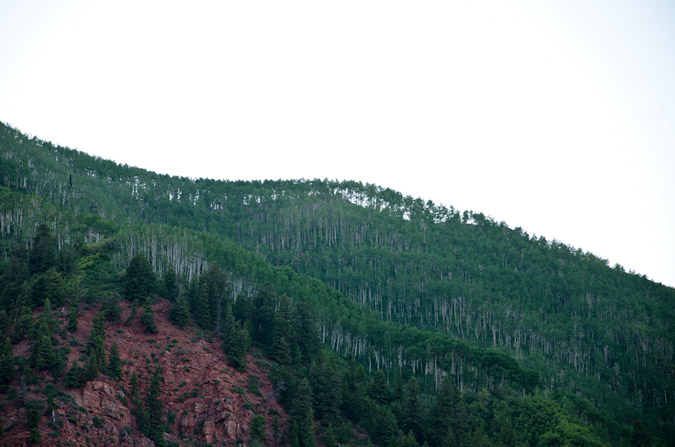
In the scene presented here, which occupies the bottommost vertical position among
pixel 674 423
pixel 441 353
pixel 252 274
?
pixel 674 423

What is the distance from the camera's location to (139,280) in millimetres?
87625

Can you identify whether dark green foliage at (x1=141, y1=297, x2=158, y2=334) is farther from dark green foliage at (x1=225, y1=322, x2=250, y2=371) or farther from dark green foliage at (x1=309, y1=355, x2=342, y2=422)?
dark green foliage at (x1=309, y1=355, x2=342, y2=422)

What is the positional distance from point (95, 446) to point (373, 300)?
89.1m

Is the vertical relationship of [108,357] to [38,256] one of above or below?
below

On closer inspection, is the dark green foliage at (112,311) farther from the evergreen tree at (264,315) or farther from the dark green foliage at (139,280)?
the evergreen tree at (264,315)

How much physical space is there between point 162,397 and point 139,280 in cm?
2273

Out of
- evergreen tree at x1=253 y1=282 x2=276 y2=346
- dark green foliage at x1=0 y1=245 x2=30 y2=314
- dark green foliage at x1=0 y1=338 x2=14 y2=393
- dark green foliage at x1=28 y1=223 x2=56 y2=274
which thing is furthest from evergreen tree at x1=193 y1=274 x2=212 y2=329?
dark green foliage at x1=0 y1=338 x2=14 y2=393

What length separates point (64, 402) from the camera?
60312mm

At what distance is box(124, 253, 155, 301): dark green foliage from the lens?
86.1m

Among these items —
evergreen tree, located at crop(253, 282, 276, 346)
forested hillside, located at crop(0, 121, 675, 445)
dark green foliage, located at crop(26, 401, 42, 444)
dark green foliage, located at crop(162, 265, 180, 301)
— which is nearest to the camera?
dark green foliage, located at crop(26, 401, 42, 444)

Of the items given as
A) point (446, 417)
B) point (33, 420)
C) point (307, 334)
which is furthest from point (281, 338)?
point (33, 420)

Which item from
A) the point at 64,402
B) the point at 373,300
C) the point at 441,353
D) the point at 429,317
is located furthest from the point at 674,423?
the point at 64,402

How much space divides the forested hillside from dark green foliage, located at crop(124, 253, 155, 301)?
635 centimetres

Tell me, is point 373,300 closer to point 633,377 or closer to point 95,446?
point 633,377
